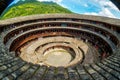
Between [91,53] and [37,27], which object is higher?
[37,27]

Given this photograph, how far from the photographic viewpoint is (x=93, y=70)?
10016mm

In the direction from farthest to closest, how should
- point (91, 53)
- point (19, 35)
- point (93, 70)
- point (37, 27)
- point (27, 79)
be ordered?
1. point (37, 27)
2. point (19, 35)
3. point (91, 53)
4. point (93, 70)
5. point (27, 79)

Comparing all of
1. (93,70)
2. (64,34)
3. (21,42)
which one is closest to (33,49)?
(21,42)

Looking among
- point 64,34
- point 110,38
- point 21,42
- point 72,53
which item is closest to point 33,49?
point 21,42

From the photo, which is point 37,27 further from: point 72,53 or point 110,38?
point 110,38

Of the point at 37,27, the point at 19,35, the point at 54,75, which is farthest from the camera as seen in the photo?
the point at 37,27

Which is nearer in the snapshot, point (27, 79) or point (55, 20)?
point (27, 79)

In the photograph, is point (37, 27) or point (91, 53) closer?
point (91, 53)

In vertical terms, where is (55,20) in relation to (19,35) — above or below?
above

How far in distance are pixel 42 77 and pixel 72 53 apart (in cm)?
3844

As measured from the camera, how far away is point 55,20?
59.5 metres

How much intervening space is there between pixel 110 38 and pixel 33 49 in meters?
20.3

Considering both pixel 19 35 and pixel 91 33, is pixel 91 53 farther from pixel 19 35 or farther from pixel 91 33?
pixel 19 35

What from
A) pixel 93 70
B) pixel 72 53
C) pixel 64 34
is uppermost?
pixel 93 70
